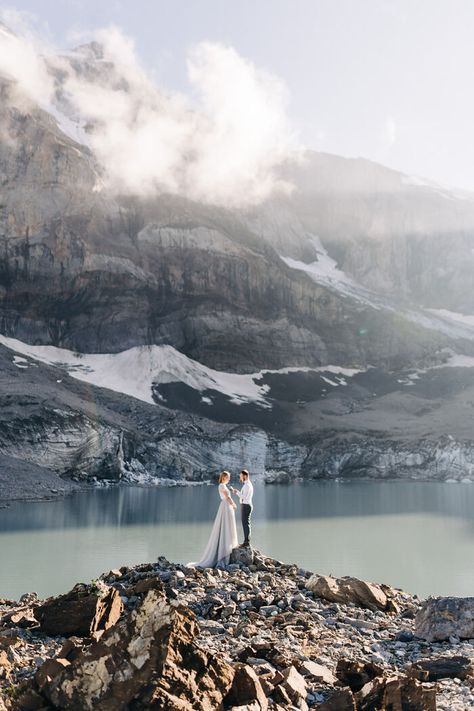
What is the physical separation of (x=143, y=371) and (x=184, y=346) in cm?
1448

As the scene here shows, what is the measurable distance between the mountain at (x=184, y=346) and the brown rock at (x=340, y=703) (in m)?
42.4

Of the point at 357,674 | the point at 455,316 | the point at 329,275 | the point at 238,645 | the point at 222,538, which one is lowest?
the point at 238,645

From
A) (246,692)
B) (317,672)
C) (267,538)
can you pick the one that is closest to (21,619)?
(317,672)

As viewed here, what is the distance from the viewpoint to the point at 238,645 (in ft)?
26.0

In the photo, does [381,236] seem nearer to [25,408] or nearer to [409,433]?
[409,433]

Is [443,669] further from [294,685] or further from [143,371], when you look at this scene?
[143,371]

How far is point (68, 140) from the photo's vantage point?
350 feet

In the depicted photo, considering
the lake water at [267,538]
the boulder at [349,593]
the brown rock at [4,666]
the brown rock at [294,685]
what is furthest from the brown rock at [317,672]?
the lake water at [267,538]

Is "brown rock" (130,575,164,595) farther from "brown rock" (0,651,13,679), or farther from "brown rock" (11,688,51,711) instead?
"brown rock" (11,688,51,711)

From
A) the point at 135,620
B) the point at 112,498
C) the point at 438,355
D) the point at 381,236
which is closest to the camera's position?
the point at 135,620

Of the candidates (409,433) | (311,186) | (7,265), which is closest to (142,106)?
(311,186)

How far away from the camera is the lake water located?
1731 cm

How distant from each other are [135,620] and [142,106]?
144 metres

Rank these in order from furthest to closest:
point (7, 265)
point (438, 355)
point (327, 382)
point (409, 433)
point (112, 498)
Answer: point (438, 355), point (327, 382), point (7, 265), point (409, 433), point (112, 498)
